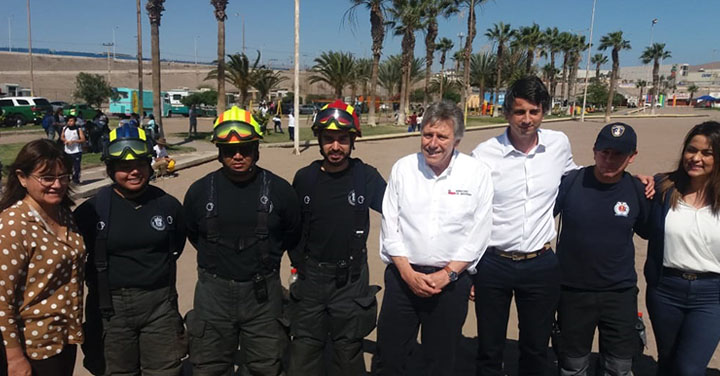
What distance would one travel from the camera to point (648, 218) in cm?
314

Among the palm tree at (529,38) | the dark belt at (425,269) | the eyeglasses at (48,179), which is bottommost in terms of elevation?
the dark belt at (425,269)

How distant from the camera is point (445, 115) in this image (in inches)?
116

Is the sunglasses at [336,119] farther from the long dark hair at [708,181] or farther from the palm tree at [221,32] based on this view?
the palm tree at [221,32]

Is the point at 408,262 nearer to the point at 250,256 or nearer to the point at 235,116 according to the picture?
the point at 250,256

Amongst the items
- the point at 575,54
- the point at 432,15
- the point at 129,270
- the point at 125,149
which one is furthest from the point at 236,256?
the point at 575,54

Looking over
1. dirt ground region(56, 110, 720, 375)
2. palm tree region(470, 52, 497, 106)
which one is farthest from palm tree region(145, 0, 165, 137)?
palm tree region(470, 52, 497, 106)

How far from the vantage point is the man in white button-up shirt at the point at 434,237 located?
2.89m

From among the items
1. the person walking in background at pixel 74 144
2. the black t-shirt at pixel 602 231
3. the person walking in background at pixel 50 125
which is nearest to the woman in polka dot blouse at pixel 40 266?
the black t-shirt at pixel 602 231

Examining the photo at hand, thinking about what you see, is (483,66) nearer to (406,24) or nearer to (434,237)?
(406,24)

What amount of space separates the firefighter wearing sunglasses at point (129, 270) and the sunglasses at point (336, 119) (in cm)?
116

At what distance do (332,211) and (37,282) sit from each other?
173cm

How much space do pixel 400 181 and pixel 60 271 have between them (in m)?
2.03

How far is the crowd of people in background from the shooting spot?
2.89 meters

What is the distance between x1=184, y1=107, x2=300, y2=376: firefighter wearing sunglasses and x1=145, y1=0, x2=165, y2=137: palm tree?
18.3 metres
